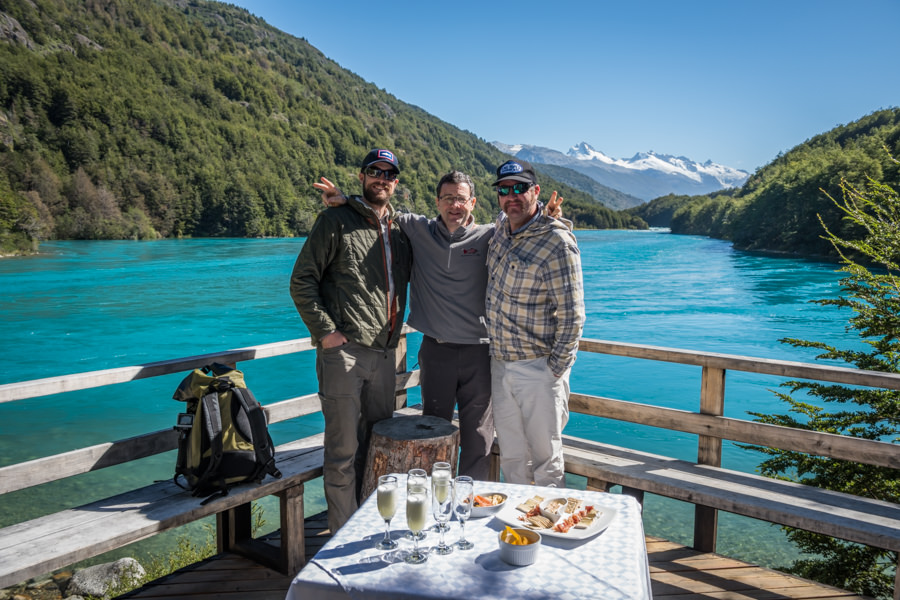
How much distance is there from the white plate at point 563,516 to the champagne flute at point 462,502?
0.59ft

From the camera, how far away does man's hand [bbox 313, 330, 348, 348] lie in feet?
10.8

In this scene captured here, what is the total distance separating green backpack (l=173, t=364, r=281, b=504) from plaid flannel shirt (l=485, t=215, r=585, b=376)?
139cm

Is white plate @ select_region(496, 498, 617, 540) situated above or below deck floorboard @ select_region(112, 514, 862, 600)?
above

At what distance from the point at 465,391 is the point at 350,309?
0.88 m

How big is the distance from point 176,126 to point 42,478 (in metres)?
112

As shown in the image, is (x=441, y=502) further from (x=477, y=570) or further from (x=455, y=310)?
(x=455, y=310)

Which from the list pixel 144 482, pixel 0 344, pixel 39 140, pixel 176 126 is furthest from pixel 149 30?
pixel 144 482

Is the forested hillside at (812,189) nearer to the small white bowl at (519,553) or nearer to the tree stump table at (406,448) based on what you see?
the tree stump table at (406,448)

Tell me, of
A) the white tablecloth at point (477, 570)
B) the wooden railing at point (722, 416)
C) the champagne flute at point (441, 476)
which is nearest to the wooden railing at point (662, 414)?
the wooden railing at point (722, 416)

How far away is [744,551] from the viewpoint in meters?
7.97

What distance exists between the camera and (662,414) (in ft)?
12.1

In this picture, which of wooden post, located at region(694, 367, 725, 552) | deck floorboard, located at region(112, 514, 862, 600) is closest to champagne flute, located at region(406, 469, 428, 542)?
deck floorboard, located at region(112, 514, 862, 600)

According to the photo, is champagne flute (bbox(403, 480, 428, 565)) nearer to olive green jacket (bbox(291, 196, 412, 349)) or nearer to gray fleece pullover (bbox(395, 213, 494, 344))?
olive green jacket (bbox(291, 196, 412, 349))

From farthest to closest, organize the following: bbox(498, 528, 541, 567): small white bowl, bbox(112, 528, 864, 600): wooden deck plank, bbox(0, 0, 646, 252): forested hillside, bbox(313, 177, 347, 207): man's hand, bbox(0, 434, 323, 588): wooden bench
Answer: bbox(0, 0, 646, 252): forested hillside < bbox(313, 177, 347, 207): man's hand < bbox(112, 528, 864, 600): wooden deck plank < bbox(0, 434, 323, 588): wooden bench < bbox(498, 528, 541, 567): small white bowl
